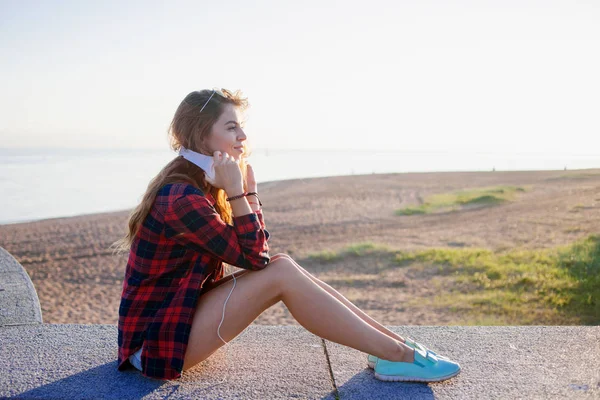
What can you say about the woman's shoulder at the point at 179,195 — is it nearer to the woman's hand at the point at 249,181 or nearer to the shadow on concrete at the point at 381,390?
the woman's hand at the point at 249,181

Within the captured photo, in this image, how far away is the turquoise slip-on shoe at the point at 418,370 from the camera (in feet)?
8.91

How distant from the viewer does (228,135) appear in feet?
9.57

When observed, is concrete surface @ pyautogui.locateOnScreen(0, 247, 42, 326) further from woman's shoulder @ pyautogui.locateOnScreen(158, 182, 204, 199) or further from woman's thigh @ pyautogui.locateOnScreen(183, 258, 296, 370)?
woman's shoulder @ pyautogui.locateOnScreen(158, 182, 204, 199)

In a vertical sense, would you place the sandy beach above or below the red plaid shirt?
below

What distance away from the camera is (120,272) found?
11219 mm

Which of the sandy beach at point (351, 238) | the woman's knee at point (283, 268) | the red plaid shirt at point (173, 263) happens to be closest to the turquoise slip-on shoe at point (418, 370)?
the woman's knee at point (283, 268)

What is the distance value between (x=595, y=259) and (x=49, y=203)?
18460 millimetres

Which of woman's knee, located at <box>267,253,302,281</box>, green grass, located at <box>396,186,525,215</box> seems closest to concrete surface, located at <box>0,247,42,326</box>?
woman's knee, located at <box>267,253,302,281</box>

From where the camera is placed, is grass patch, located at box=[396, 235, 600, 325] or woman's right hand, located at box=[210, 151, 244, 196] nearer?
woman's right hand, located at box=[210, 151, 244, 196]

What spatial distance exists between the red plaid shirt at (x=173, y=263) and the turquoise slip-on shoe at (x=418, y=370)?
75 cm

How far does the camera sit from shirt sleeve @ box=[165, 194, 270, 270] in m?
2.56

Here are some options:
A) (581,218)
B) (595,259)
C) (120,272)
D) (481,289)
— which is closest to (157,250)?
(481,289)

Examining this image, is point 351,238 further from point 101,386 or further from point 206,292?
point 101,386

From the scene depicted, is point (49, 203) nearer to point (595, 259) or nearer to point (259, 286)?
point (595, 259)
